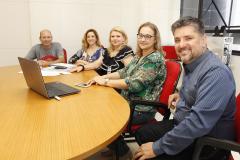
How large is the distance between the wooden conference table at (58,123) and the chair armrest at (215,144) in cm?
35

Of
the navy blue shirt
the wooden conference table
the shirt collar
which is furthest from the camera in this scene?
the shirt collar

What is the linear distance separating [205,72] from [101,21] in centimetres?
314

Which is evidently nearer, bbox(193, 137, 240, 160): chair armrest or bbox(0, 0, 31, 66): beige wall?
bbox(193, 137, 240, 160): chair armrest

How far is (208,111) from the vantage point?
1.07 metres

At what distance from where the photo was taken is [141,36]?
6.14ft

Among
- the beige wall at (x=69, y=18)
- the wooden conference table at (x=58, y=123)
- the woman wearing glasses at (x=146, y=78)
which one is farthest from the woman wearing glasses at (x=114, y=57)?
the beige wall at (x=69, y=18)

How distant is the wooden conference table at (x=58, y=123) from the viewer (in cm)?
81

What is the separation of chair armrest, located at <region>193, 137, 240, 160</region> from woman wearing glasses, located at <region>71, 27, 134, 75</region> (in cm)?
153

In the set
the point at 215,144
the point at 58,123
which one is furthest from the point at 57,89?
the point at 215,144

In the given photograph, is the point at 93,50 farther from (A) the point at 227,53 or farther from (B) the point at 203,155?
(B) the point at 203,155

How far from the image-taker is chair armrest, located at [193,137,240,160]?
0.95 meters

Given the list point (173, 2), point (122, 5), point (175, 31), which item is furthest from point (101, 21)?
point (175, 31)

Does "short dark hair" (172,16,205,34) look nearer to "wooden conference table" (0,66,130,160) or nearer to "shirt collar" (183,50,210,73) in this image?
"shirt collar" (183,50,210,73)

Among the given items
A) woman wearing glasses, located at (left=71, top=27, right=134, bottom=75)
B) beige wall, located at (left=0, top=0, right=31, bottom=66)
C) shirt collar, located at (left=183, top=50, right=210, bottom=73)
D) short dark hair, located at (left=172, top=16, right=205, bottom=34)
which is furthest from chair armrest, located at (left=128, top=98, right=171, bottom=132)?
beige wall, located at (left=0, top=0, right=31, bottom=66)
